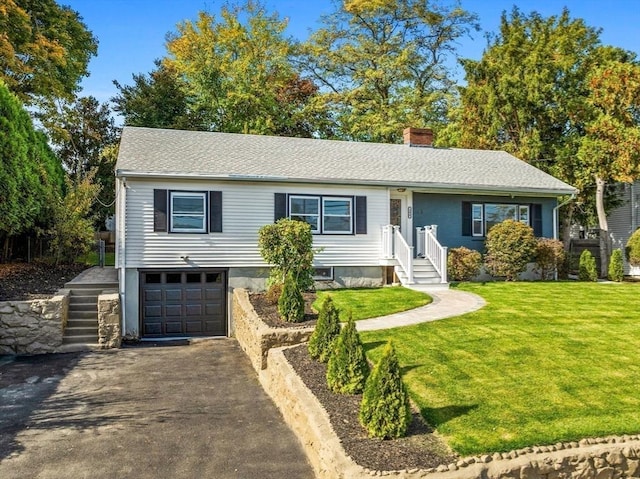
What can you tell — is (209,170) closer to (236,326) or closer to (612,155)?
(236,326)

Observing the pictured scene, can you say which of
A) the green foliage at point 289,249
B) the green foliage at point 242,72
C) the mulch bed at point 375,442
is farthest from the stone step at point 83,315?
the green foliage at point 242,72

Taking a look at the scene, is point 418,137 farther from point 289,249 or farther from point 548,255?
point 289,249

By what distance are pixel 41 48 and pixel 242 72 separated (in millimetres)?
9641

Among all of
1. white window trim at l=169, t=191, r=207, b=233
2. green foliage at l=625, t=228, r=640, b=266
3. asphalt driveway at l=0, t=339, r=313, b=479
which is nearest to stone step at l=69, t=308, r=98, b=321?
asphalt driveway at l=0, t=339, r=313, b=479

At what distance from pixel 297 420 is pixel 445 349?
2896mm

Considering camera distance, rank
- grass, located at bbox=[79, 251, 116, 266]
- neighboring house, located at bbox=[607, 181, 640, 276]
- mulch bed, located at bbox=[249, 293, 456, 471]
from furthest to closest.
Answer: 1. grass, located at bbox=[79, 251, 116, 266]
2. neighboring house, located at bbox=[607, 181, 640, 276]
3. mulch bed, located at bbox=[249, 293, 456, 471]

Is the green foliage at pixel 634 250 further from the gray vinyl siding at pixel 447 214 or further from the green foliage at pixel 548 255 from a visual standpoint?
the gray vinyl siding at pixel 447 214

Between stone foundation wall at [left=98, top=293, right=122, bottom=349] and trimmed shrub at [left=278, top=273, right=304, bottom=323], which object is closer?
trimmed shrub at [left=278, top=273, right=304, bottom=323]

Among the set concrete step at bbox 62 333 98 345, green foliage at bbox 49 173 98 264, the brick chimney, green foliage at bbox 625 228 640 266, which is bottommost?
concrete step at bbox 62 333 98 345

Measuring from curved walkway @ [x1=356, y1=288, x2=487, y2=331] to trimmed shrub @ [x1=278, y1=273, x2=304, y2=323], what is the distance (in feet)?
4.03

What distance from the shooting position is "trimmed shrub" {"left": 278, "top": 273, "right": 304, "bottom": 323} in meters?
10.3

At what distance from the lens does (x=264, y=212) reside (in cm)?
1409

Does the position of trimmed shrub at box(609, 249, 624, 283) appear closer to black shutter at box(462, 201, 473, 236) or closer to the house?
the house

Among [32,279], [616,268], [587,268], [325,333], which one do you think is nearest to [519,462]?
[325,333]
